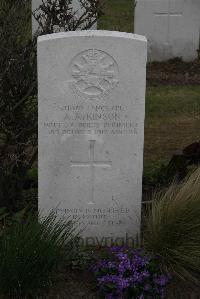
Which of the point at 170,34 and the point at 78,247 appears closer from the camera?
the point at 78,247

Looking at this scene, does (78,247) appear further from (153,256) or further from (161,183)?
(161,183)

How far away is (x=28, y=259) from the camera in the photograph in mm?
3688

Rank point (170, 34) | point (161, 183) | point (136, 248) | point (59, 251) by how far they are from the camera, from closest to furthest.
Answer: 1. point (59, 251)
2. point (136, 248)
3. point (161, 183)
4. point (170, 34)

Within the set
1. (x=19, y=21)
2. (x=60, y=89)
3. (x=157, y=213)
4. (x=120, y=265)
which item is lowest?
(x=120, y=265)

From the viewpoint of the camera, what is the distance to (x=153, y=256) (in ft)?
13.5

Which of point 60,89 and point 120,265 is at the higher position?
point 60,89

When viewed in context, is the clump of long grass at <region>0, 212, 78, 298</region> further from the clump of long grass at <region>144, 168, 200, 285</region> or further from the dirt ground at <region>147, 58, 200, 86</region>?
the dirt ground at <region>147, 58, 200, 86</region>

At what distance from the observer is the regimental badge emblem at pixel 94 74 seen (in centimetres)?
414

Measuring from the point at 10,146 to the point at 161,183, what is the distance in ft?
4.19

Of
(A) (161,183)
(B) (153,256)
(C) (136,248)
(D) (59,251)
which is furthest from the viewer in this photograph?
(A) (161,183)

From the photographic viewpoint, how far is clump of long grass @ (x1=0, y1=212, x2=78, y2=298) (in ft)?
12.1

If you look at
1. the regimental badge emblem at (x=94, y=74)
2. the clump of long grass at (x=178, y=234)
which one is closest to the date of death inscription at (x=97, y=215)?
the clump of long grass at (x=178, y=234)

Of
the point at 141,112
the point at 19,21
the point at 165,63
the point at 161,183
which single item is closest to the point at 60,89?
the point at 141,112

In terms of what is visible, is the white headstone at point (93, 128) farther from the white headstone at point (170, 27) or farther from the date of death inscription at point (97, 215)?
the white headstone at point (170, 27)
